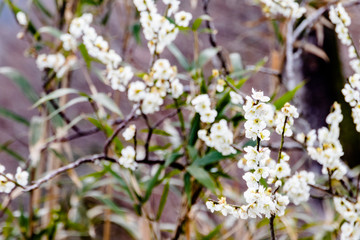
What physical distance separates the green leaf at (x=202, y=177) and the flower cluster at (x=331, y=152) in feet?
0.62

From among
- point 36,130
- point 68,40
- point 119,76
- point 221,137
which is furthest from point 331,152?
point 36,130

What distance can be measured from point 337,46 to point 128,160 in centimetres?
104

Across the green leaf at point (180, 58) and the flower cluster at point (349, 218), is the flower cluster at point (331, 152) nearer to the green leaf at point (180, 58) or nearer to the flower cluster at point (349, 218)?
the flower cluster at point (349, 218)

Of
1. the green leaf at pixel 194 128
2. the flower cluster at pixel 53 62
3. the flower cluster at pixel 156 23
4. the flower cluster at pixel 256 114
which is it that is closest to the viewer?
the flower cluster at pixel 256 114

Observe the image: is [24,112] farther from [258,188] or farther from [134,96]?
[258,188]

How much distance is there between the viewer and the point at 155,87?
732 mm

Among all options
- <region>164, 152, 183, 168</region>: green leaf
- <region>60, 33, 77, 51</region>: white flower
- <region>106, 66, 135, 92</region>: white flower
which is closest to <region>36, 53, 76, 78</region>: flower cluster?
<region>60, 33, 77, 51</region>: white flower

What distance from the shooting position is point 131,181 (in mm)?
906

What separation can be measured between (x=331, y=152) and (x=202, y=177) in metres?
0.24

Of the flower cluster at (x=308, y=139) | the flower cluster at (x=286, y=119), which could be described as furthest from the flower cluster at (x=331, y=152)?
the flower cluster at (x=286, y=119)

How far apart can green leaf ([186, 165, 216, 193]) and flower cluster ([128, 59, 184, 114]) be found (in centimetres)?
14

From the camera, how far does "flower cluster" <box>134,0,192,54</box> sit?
70cm

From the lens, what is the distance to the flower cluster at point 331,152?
24.9 inches

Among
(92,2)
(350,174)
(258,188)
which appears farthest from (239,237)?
(92,2)
